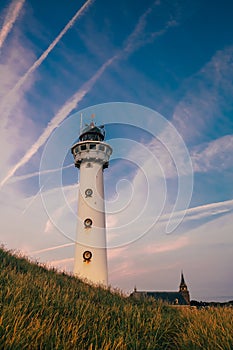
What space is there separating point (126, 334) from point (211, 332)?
1936 millimetres

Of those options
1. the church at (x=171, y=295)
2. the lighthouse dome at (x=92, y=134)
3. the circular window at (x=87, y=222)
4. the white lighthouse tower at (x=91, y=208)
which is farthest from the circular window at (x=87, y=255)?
the lighthouse dome at (x=92, y=134)

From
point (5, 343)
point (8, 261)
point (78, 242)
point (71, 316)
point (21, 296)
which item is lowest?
point (5, 343)

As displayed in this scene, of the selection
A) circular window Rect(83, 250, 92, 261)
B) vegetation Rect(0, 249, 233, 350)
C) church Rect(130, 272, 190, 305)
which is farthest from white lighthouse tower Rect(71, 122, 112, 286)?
vegetation Rect(0, 249, 233, 350)

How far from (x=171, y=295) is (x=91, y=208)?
135 ft

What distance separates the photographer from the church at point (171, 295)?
14.0 metres

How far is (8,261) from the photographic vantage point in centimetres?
1262

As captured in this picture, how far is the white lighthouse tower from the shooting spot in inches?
920

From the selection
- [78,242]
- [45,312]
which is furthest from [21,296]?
[78,242]

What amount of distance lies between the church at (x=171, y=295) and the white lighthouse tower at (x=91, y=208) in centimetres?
414

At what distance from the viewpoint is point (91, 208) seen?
82.5 feet

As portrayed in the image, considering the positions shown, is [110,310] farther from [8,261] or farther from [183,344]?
[8,261]

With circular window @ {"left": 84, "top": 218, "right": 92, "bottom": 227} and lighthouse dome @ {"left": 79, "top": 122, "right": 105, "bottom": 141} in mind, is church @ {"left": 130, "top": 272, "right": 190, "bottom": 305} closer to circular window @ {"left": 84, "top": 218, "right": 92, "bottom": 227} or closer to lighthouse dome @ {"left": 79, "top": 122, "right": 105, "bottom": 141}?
circular window @ {"left": 84, "top": 218, "right": 92, "bottom": 227}

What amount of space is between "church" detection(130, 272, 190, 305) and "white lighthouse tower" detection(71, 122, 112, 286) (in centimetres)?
414

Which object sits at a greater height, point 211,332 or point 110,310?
point 110,310
